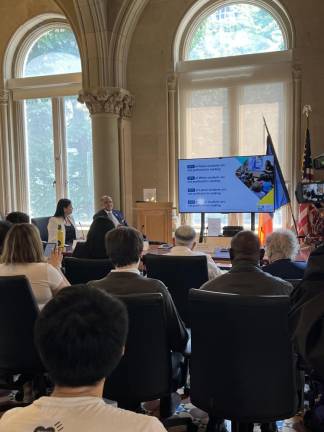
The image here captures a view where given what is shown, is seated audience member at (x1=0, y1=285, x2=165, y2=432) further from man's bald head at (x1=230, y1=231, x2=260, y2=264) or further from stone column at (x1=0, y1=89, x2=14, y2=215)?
stone column at (x1=0, y1=89, x2=14, y2=215)

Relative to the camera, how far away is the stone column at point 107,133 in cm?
721

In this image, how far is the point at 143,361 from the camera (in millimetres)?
2162

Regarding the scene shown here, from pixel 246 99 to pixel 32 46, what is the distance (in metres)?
4.28

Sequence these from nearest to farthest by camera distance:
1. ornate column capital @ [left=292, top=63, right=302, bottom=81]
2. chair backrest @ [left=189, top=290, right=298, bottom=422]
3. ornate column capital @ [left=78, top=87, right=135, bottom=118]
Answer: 1. chair backrest @ [left=189, top=290, right=298, bottom=422]
2. ornate column capital @ [left=292, top=63, right=302, bottom=81]
3. ornate column capital @ [left=78, top=87, right=135, bottom=118]

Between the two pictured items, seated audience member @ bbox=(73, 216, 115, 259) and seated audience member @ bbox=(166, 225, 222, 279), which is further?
seated audience member @ bbox=(73, 216, 115, 259)

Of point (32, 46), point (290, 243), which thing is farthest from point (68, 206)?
point (32, 46)

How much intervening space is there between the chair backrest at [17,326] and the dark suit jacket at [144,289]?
0.44 metres

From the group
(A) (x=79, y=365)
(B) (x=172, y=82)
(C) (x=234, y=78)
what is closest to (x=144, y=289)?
(A) (x=79, y=365)

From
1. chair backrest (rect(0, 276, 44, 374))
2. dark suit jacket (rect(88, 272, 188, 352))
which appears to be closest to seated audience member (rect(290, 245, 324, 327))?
dark suit jacket (rect(88, 272, 188, 352))

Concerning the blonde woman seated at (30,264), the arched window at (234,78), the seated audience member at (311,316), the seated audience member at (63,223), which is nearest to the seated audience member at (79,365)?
the seated audience member at (311,316)

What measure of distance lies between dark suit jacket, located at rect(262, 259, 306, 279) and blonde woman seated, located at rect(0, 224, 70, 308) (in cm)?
135

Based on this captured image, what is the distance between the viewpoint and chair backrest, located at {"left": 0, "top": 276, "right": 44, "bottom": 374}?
2.45m

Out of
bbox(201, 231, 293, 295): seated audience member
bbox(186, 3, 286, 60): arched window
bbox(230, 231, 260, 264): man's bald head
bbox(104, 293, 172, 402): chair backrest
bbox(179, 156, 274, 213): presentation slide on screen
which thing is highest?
bbox(186, 3, 286, 60): arched window

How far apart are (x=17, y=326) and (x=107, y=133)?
5207mm
